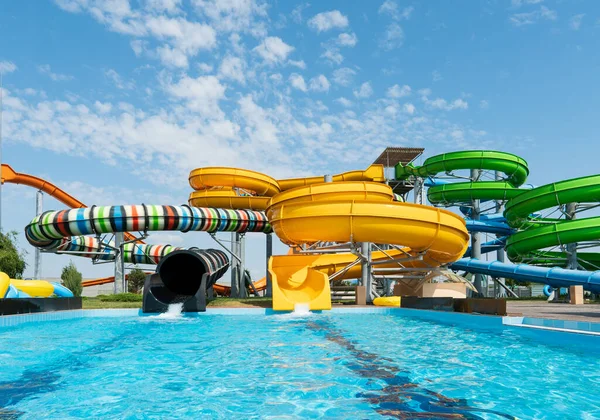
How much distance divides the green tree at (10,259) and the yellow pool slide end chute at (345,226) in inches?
645

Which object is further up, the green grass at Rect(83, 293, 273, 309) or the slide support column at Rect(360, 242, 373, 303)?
the slide support column at Rect(360, 242, 373, 303)

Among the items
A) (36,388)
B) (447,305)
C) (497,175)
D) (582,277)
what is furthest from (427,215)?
(497,175)

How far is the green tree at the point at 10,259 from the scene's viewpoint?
23969 millimetres

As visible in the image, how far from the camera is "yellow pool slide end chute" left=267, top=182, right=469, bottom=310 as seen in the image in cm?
1295

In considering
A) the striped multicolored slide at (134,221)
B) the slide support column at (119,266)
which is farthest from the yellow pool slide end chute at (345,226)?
the slide support column at (119,266)

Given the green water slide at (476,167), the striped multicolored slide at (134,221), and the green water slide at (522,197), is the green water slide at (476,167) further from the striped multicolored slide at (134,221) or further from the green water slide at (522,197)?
the striped multicolored slide at (134,221)

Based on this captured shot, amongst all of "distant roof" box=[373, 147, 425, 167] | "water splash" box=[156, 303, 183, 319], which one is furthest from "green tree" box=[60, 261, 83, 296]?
"distant roof" box=[373, 147, 425, 167]

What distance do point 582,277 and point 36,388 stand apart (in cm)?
1884

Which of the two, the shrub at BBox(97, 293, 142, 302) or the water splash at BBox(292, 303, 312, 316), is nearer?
the water splash at BBox(292, 303, 312, 316)

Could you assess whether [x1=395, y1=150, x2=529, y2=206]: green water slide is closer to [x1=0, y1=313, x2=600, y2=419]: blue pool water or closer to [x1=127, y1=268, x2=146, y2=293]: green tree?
[x1=0, y1=313, x2=600, y2=419]: blue pool water

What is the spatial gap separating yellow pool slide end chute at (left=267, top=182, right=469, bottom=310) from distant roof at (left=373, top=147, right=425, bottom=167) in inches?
504

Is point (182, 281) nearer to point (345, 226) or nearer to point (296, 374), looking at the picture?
point (345, 226)

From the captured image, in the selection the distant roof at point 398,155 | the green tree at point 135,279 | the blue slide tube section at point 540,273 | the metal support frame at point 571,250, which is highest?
the distant roof at point 398,155

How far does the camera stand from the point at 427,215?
13.2m
